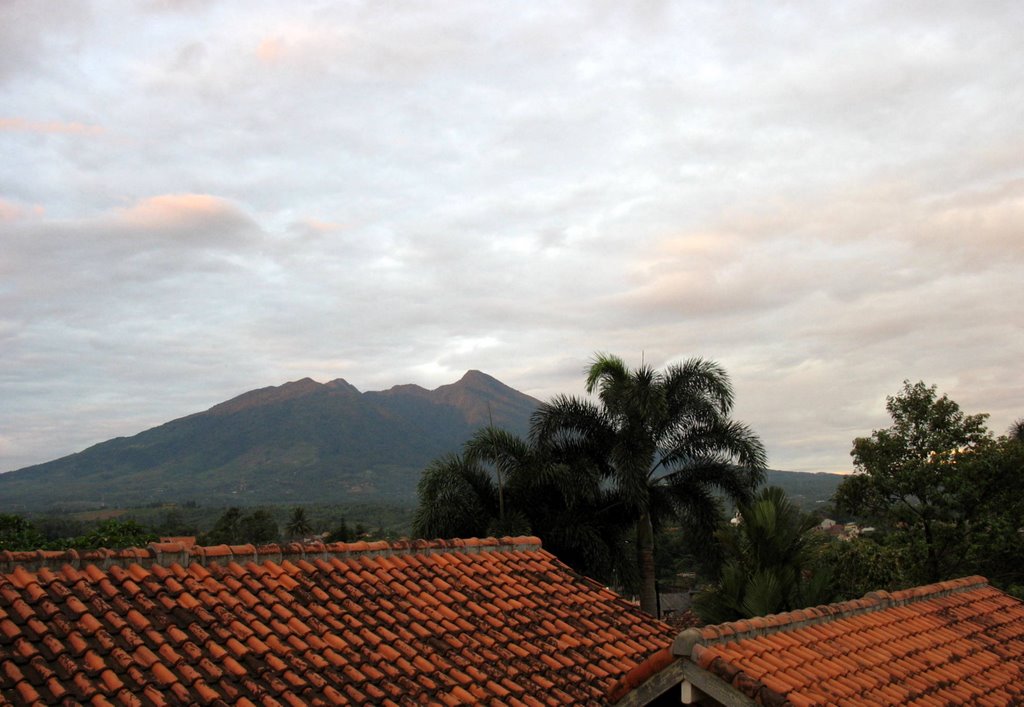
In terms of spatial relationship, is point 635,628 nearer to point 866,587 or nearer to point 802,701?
point 802,701

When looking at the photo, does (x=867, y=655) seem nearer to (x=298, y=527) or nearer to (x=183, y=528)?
(x=298, y=527)

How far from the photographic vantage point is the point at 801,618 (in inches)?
302

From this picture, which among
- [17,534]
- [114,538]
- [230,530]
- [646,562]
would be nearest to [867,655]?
[646,562]

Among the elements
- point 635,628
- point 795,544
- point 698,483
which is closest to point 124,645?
point 635,628

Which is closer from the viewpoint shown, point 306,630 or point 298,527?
point 306,630

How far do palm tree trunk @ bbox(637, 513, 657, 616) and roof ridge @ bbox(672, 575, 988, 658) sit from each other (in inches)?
437

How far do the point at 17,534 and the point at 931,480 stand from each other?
23545mm

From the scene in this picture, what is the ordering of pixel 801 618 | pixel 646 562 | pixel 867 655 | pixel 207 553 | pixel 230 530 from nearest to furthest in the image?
pixel 867 655
pixel 801 618
pixel 207 553
pixel 646 562
pixel 230 530

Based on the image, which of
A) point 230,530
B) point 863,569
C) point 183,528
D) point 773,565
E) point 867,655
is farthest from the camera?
point 183,528

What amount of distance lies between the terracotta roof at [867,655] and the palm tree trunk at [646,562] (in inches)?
457

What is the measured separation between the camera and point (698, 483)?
21.8m

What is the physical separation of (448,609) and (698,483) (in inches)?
568

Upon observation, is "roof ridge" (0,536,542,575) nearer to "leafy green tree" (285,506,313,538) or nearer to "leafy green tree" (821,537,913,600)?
"leafy green tree" (821,537,913,600)

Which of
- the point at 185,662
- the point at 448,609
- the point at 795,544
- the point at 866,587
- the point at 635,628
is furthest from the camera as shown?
the point at 866,587
